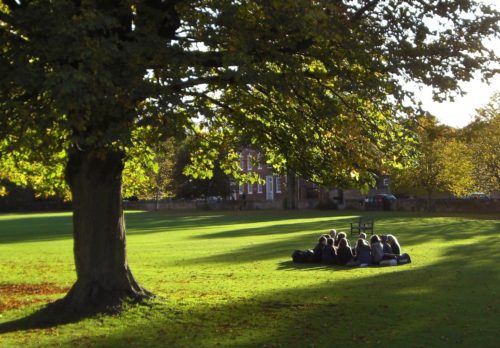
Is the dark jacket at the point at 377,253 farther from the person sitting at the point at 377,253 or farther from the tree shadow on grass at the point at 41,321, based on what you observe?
the tree shadow on grass at the point at 41,321

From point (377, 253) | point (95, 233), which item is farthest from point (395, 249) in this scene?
point (95, 233)

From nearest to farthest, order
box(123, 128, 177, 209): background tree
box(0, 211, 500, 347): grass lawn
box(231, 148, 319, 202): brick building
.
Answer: box(0, 211, 500, 347): grass lawn, box(123, 128, 177, 209): background tree, box(231, 148, 319, 202): brick building

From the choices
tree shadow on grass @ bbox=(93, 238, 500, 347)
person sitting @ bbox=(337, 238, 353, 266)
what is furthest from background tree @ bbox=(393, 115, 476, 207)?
tree shadow on grass @ bbox=(93, 238, 500, 347)

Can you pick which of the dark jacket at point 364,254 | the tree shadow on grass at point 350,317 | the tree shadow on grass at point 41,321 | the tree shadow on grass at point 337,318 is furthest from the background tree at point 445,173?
the tree shadow on grass at point 41,321

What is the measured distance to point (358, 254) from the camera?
19922mm

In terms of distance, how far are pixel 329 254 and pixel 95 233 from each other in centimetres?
1063

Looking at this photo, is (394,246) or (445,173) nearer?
(394,246)

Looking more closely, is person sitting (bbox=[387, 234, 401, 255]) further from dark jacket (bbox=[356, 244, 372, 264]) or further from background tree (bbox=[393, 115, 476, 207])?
background tree (bbox=[393, 115, 476, 207])

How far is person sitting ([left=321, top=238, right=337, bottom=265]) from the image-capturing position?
20.4 m

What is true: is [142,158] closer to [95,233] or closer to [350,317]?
[95,233]

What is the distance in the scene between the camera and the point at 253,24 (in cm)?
952

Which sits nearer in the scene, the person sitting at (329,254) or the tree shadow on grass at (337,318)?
the tree shadow on grass at (337,318)

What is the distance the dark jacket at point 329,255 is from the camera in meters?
20.4

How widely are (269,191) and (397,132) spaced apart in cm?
8492
